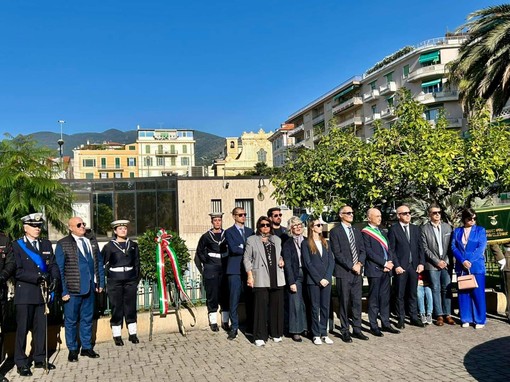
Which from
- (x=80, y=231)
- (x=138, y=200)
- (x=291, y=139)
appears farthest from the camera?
(x=291, y=139)

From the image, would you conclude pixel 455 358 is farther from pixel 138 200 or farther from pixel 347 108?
pixel 347 108

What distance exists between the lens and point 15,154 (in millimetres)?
11406

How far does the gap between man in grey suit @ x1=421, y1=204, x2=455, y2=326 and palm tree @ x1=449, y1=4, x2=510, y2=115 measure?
356 inches

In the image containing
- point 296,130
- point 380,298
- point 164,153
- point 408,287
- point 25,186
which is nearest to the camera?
point 380,298

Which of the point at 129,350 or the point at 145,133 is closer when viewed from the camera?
the point at 129,350

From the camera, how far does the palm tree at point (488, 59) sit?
16172mm

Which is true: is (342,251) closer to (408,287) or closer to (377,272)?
(377,272)

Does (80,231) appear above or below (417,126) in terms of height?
below

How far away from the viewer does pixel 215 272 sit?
8828 mm

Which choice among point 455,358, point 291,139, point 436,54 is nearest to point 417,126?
point 455,358

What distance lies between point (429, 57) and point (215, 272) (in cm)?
5366

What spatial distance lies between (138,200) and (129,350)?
22185 millimetres

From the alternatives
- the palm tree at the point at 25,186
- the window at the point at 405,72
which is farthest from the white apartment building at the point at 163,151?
the palm tree at the point at 25,186

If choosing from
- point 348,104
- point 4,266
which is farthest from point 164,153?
point 4,266
